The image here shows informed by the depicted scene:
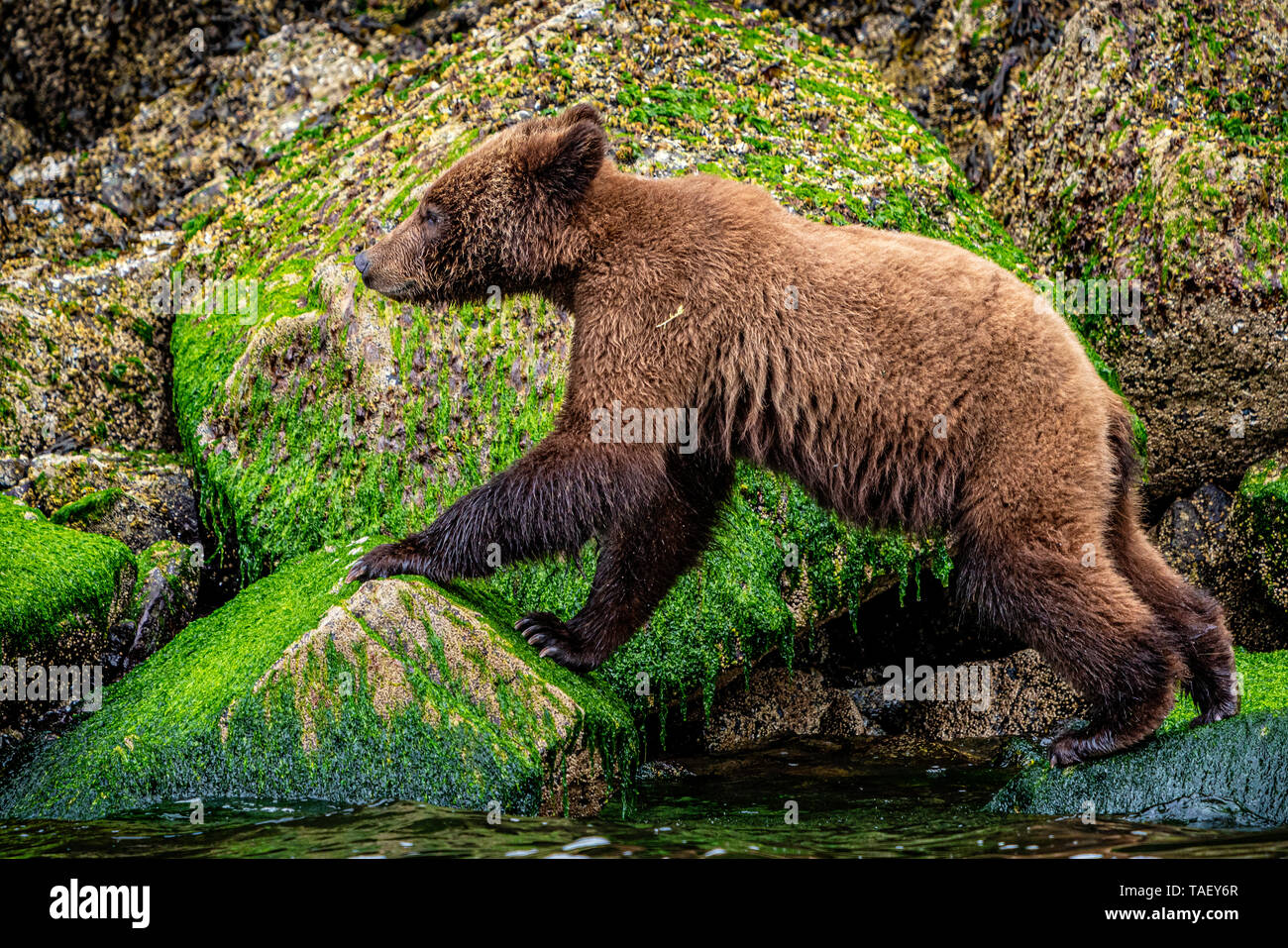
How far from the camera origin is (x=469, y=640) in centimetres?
558

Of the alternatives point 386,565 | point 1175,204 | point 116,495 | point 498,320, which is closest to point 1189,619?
point 1175,204

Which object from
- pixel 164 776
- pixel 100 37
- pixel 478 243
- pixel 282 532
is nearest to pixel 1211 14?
pixel 478 243

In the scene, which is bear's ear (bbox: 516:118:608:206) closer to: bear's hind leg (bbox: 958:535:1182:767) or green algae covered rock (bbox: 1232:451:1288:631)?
bear's hind leg (bbox: 958:535:1182:767)

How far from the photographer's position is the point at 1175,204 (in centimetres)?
796

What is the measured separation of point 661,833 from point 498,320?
12.4ft

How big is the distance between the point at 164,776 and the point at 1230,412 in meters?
6.90

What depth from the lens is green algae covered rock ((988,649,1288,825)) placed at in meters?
5.11

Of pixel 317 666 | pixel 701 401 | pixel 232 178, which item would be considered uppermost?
pixel 232 178

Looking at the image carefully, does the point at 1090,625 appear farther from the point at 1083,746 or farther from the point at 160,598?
the point at 160,598

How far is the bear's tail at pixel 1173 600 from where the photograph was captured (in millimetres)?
5441

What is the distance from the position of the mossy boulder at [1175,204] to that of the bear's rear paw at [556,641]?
437 centimetres

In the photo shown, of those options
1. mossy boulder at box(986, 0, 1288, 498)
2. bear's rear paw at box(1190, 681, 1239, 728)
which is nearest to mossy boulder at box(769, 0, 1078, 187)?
mossy boulder at box(986, 0, 1288, 498)
